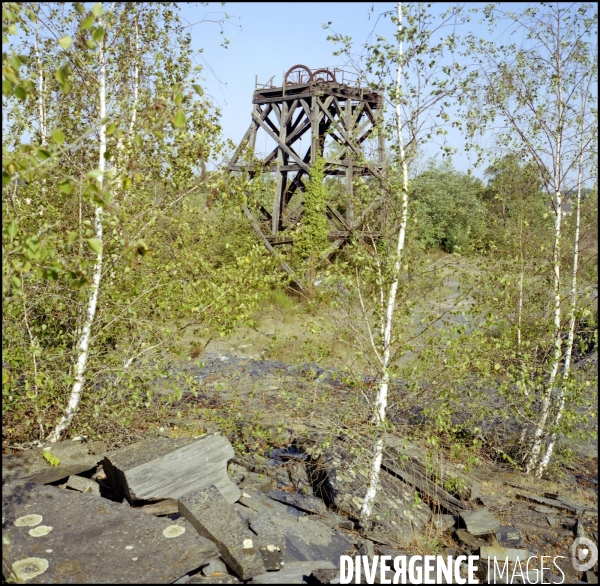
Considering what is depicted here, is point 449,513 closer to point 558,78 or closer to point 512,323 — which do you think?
point 512,323

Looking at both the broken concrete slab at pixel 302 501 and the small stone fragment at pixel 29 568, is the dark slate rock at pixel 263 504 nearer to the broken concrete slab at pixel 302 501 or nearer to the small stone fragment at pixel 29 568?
the broken concrete slab at pixel 302 501

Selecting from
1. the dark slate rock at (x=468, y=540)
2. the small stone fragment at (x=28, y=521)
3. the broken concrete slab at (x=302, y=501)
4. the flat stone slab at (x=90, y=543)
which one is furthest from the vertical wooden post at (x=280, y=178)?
the small stone fragment at (x=28, y=521)

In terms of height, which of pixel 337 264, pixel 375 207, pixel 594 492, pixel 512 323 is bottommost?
pixel 594 492

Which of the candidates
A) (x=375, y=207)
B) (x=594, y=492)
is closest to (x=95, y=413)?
(x=375, y=207)

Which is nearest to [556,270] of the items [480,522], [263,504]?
[480,522]

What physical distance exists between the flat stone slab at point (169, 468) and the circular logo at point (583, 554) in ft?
12.0

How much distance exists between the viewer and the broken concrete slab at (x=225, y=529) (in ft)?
15.3

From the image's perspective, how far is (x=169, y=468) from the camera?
20.6 ft

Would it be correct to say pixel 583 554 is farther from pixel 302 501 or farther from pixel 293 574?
pixel 293 574

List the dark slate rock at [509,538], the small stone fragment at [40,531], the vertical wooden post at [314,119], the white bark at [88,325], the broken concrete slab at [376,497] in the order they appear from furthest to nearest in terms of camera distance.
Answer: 1. the vertical wooden post at [314,119]
2. the white bark at [88,325]
3. the broken concrete slab at [376,497]
4. the dark slate rock at [509,538]
5. the small stone fragment at [40,531]

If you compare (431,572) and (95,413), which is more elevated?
(95,413)

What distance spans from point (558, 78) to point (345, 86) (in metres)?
10.9

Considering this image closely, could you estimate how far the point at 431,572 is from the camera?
555cm

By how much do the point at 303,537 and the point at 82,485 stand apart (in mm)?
2341
